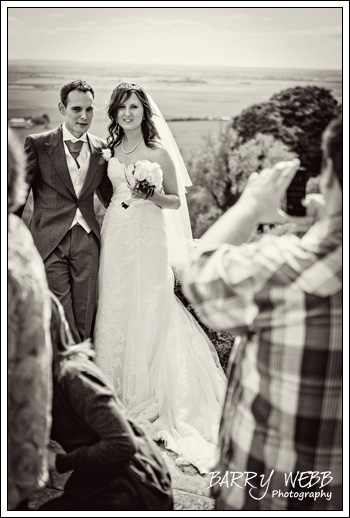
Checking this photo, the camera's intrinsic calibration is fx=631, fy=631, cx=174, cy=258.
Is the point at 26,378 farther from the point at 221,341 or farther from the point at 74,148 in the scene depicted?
the point at 221,341

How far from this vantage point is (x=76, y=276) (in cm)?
420

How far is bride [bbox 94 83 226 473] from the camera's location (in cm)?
427

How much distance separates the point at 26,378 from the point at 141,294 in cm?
242

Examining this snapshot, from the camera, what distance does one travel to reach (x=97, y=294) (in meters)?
4.38

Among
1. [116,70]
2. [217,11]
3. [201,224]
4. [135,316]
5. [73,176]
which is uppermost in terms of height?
[217,11]

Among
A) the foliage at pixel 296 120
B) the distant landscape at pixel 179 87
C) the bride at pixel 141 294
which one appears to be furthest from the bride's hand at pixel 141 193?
the foliage at pixel 296 120

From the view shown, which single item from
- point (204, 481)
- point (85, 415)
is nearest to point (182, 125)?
point (204, 481)

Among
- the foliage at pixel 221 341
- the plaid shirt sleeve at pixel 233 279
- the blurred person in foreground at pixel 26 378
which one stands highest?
the plaid shirt sleeve at pixel 233 279

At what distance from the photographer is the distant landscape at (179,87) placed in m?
6.09

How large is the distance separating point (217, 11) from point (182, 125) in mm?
1143

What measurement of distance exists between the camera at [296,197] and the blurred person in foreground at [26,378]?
40.6 inches

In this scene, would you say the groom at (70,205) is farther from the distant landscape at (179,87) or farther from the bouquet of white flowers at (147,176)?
the distant landscape at (179,87)

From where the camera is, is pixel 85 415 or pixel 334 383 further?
pixel 85 415

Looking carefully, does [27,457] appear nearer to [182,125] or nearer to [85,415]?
[85,415]
